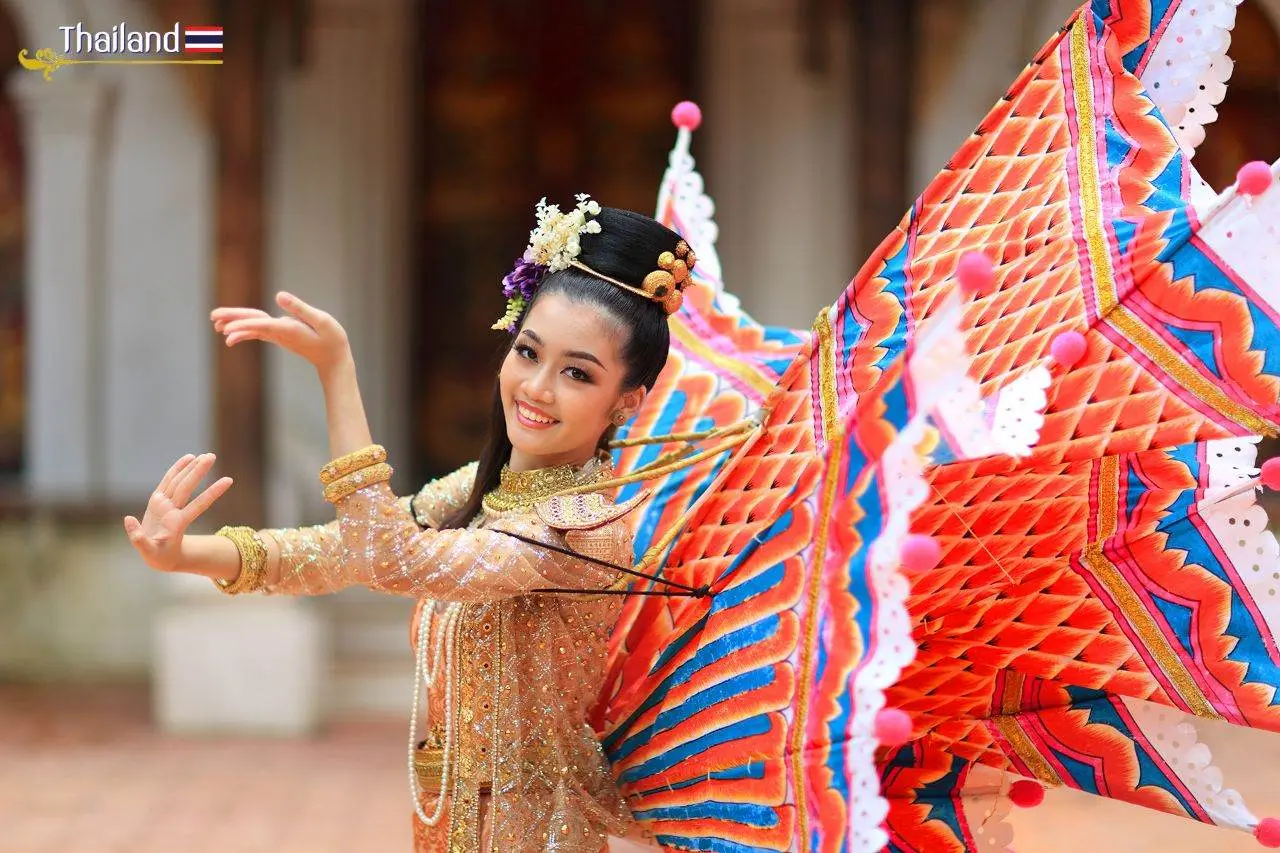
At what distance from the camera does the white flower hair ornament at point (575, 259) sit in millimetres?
1857

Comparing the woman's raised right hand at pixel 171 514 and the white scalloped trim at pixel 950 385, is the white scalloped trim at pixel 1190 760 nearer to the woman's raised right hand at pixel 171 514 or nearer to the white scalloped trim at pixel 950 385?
the white scalloped trim at pixel 950 385

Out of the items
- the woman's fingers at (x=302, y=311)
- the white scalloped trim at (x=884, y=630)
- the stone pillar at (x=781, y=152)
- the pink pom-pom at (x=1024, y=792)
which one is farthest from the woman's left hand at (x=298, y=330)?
the stone pillar at (x=781, y=152)

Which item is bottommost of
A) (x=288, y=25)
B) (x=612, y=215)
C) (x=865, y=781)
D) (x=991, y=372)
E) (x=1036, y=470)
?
(x=865, y=781)

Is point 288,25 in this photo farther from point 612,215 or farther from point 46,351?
point 612,215

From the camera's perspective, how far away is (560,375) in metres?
1.84

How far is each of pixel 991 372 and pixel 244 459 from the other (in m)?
5.21

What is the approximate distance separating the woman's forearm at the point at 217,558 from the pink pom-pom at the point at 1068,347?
0.94 meters

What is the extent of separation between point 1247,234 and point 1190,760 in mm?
652

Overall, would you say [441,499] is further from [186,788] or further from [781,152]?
[781,152]

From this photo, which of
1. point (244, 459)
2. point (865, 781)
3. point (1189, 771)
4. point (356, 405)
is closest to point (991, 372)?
point (865, 781)

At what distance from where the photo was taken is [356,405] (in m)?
1.72

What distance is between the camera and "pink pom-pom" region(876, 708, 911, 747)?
4.54ft

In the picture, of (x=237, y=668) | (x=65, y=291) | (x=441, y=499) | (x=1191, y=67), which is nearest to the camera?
(x=1191, y=67)

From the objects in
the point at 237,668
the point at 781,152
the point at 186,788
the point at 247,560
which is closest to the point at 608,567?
the point at 247,560
